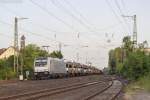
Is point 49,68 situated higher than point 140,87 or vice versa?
point 49,68

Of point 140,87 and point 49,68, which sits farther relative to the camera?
point 49,68

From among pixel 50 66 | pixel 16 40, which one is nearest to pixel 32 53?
pixel 50 66

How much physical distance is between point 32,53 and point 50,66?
143 feet

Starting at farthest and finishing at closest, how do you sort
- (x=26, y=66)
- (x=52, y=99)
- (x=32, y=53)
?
1. (x=32, y=53)
2. (x=26, y=66)
3. (x=52, y=99)

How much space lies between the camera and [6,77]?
2827 inches

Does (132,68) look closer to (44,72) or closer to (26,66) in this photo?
(44,72)

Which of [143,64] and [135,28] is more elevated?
[135,28]

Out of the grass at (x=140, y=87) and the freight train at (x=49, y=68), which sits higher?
the freight train at (x=49, y=68)

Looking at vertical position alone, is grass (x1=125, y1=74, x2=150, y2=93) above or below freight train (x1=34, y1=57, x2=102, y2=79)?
below

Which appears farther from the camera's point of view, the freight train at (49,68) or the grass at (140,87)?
the freight train at (49,68)

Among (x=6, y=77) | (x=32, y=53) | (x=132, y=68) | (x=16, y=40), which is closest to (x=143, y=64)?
(x=132, y=68)

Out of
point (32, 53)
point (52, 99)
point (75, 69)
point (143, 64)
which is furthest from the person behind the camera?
point (32, 53)

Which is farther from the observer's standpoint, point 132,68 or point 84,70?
point 84,70

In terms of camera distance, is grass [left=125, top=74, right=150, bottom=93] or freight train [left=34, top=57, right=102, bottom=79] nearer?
grass [left=125, top=74, right=150, bottom=93]
